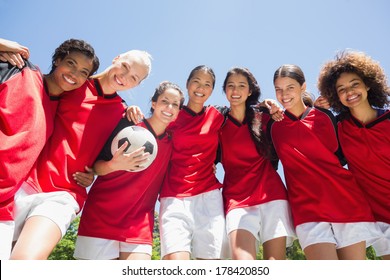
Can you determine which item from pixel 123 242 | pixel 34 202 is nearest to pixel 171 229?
pixel 123 242

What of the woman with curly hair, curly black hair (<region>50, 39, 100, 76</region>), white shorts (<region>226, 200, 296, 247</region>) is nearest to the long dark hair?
white shorts (<region>226, 200, 296, 247</region>)

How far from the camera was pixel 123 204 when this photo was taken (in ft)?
14.2

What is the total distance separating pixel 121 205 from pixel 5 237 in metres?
1.43

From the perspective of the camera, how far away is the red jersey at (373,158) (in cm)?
430

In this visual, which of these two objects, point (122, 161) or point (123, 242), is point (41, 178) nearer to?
point (122, 161)

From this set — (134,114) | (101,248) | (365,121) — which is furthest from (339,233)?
(134,114)

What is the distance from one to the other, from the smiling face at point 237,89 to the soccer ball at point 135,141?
154 centimetres

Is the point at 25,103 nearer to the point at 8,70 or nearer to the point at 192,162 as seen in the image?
the point at 8,70

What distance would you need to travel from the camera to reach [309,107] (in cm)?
504

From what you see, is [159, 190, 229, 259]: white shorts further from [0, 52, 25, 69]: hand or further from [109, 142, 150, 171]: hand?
[0, 52, 25, 69]: hand

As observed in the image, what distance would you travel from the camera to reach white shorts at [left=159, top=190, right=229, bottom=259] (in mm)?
4281

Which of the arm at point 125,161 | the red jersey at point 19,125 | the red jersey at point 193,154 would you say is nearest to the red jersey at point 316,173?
the red jersey at point 193,154
